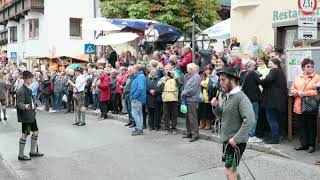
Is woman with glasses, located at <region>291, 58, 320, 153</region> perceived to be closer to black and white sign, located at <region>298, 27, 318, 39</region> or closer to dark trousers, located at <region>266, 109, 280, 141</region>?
black and white sign, located at <region>298, 27, 318, 39</region>

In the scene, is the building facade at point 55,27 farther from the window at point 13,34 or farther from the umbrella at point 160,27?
the umbrella at point 160,27

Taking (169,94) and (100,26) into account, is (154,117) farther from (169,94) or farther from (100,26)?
(100,26)

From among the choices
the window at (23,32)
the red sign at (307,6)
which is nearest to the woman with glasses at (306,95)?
the red sign at (307,6)

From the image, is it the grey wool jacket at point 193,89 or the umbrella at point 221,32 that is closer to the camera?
the grey wool jacket at point 193,89

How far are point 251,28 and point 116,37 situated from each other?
687 centimetres

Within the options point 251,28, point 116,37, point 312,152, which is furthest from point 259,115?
point 116,37

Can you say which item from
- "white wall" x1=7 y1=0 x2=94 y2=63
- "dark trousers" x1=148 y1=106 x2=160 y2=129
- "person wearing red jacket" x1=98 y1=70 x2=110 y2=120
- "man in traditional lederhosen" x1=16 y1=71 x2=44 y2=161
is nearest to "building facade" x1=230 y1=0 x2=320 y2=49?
"dark trousers" x1=148 y1=106 x2=160 y2=129

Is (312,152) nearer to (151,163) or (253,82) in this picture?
(253,82)

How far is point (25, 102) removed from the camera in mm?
10750

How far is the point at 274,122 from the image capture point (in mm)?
10781

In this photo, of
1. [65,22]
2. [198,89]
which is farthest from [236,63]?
[65,22]

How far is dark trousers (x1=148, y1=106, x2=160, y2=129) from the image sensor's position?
554 inches

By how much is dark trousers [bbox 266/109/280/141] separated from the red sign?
89.7 inches

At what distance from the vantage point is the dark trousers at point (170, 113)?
13545mm
